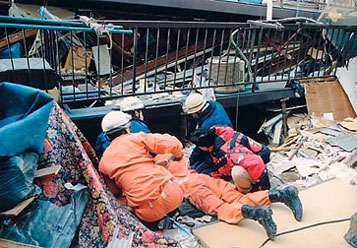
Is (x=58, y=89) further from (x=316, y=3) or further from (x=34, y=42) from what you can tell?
(x=316, y=3)

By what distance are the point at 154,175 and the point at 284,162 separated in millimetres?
2080

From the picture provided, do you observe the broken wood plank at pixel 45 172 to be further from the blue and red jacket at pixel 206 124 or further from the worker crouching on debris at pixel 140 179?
the blue and red jacket at pixel 206 124

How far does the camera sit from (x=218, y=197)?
3.18 meters

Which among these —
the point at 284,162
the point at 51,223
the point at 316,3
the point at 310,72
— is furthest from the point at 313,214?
the point at 316,3

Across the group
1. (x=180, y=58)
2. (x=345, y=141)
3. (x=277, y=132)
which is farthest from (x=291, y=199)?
(x=180, y=58)

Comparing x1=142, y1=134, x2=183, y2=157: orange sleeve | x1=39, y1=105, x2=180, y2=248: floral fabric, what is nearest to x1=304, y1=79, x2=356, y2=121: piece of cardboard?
x1=142, y1=134, x2=183, y2=157: orange sleeve

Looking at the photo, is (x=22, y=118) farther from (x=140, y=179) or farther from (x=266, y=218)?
(x=266, y=218)

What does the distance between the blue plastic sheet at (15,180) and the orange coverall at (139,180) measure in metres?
0.81

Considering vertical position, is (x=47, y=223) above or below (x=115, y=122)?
below

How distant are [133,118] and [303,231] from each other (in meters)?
2.06

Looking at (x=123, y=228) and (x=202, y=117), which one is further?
(x=202, y=117)

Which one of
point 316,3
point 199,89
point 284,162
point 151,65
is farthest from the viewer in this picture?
point 316,3

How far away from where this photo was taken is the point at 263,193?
10.1 ft

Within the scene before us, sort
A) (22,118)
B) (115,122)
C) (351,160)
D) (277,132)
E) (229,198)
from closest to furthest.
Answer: (22,118) → (115,122) → (229,198) → (351,160) → (277,132)
